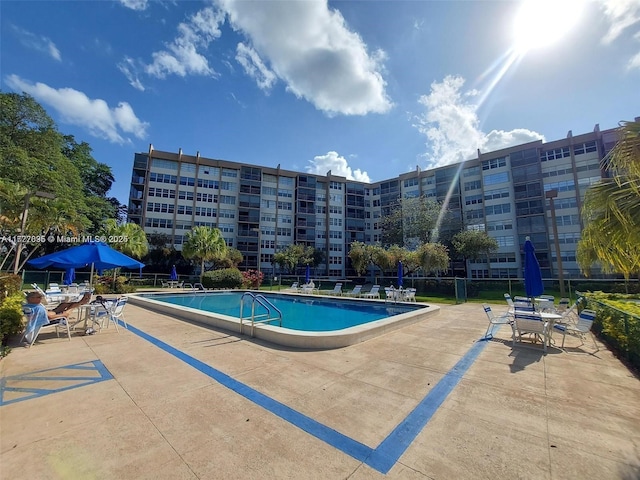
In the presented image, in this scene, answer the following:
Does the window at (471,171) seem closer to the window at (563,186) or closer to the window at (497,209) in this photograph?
the window at (497,209)

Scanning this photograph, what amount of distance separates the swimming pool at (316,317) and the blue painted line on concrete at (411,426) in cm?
266

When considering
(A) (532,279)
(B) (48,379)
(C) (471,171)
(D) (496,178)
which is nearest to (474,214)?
(D) (496,178)

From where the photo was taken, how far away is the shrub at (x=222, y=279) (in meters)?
26.6

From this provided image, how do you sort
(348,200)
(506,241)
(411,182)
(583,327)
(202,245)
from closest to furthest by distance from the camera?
(583,327)
(202,245)
(506,241)
(411,182)
(348,200)

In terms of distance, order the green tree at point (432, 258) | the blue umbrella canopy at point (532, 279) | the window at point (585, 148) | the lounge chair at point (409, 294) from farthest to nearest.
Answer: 1. the window at point (585, 148)
2. the green tree at point (432, 258)
3. the lounge chair at point (409, 294)
4. the blue umbrella canopy at point (532, 279)

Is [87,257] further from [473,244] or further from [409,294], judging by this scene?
[473,244]


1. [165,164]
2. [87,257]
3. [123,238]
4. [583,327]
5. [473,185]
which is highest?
[165,164]

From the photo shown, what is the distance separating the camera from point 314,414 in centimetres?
357

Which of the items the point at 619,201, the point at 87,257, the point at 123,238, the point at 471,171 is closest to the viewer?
the point at 619,201

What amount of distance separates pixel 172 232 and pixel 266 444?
49.1 meters

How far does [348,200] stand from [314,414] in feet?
195

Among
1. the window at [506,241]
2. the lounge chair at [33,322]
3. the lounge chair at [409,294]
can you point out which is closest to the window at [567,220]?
the window at [506,241]

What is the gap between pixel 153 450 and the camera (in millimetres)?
2809

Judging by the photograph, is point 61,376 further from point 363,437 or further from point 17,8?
point 17,8
